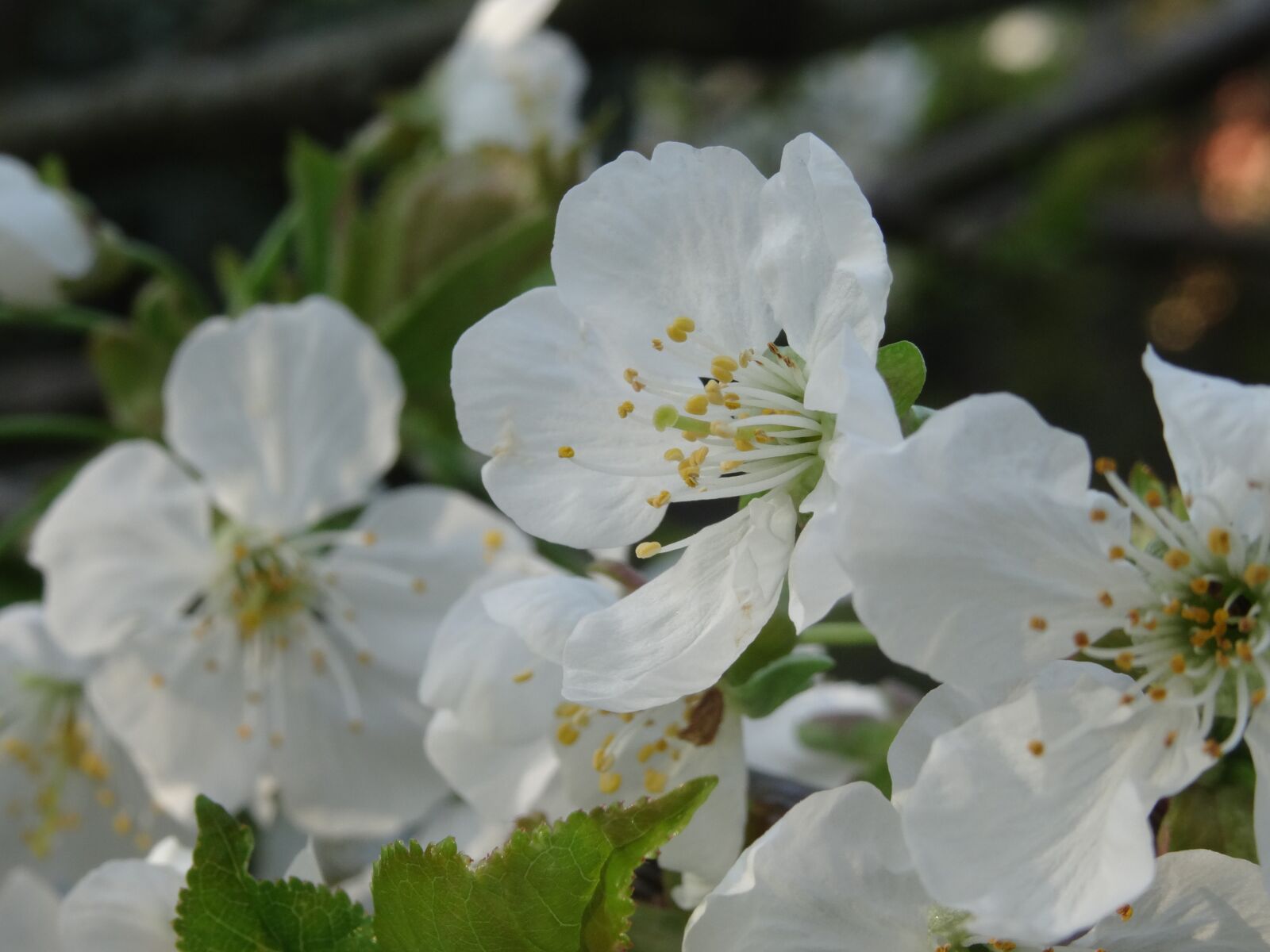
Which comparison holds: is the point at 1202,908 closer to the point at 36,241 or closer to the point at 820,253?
the point at 820,253

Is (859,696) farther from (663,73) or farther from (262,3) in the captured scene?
(663,73)

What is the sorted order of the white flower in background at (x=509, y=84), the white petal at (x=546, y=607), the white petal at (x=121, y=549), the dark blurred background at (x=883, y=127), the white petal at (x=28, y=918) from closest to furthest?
1. the white petal at (x=546, y=607)
2. the white petal at (x=28, y=918)
3. the white petal at (x=121, y=549)
4. the white flower in background at (x=509, y=84)
5. the dark blurred background at (x=883, y=127)

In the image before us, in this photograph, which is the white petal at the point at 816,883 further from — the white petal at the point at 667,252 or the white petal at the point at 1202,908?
the white petal at the point at 667,252

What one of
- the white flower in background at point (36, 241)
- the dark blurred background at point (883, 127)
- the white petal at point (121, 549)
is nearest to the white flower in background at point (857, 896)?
the white petal at point (121, 549)

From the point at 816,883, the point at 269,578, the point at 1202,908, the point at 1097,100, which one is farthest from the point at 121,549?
the point at 1097,100

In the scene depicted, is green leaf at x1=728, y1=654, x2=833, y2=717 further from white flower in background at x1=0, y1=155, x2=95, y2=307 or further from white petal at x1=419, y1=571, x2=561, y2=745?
white flower in background at x1=0, y1=155, x2=95, y2=307

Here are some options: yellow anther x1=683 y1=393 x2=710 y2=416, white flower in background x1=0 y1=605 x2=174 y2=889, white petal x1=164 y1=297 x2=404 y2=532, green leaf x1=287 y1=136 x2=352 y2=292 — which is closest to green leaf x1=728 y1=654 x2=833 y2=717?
yellow anther x1=683 y1=393 x2=710 y2=416

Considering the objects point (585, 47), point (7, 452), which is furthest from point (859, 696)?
point (7, 452)
